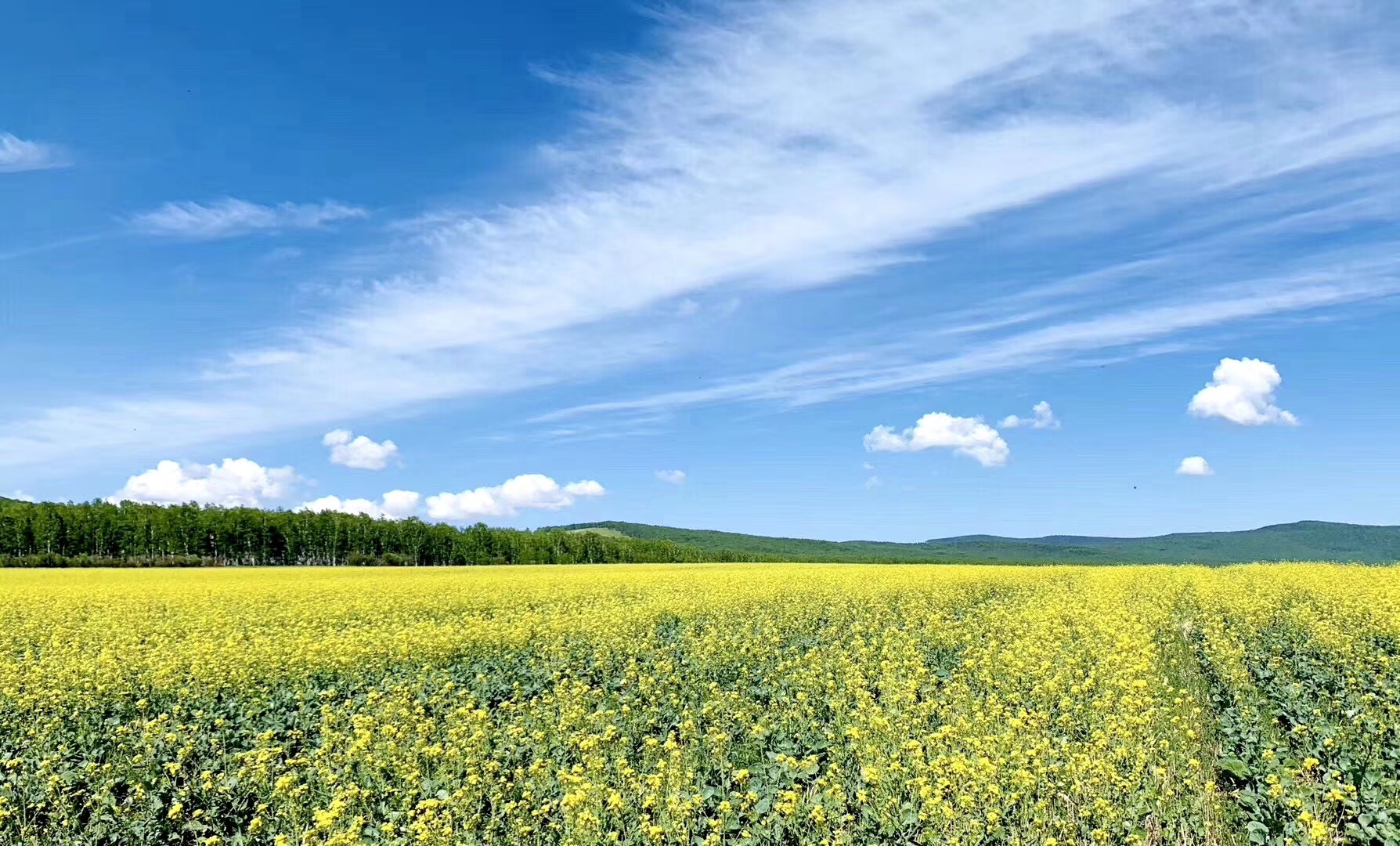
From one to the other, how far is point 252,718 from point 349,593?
61.5 feet

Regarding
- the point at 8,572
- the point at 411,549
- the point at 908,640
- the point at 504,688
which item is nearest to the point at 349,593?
the point at 504,688

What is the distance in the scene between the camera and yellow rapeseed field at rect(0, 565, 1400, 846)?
320 inches

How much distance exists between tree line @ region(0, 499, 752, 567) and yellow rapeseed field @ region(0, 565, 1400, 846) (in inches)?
3560

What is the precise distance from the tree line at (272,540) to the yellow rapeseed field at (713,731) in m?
90.4

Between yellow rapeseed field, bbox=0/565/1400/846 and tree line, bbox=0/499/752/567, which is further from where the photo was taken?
tree line, bbox=0/499/752/567

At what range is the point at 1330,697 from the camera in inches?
499

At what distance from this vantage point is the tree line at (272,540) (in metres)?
108

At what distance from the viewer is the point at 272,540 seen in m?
115

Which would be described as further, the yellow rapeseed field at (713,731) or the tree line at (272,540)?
the tree line at (272,540)

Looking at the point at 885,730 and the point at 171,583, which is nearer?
the point at 885,730

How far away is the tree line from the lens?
108 metres

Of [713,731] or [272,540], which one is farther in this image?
[272,540]

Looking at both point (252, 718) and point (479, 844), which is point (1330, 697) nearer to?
point (479, 844)

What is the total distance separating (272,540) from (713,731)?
391 ft
